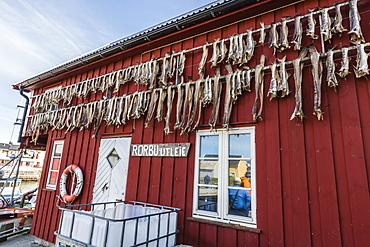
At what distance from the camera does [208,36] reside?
4684 millimetres

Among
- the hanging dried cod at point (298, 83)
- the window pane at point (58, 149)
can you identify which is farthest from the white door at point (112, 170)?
the hanging dried cod at point (298, 83)

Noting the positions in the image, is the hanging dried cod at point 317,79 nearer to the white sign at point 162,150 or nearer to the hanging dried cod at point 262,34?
the hanging dried cod at point 262,34

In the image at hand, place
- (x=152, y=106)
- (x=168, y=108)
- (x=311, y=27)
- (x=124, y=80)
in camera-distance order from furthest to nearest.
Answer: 1. (x=124, y=80)
2. (x=152, y=106)
3. (x=168, y=108)
4. (x=311, y=27)

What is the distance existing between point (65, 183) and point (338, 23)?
24.2ft

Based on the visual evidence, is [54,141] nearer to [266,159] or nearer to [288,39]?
[266,159]

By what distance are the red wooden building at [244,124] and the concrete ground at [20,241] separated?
857mm

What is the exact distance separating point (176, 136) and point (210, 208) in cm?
159

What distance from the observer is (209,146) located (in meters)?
4.03

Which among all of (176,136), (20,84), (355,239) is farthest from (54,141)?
(355,239)

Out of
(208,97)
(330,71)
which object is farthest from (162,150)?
(330,71)

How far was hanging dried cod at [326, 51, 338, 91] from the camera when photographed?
297 centimetres

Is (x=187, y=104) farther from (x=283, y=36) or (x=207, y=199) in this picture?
(x=283, y=36)

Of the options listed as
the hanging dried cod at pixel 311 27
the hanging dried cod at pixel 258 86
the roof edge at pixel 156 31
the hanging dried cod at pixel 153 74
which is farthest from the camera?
the hanging dried cod at pixel 153 74

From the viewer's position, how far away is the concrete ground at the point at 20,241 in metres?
6.01
